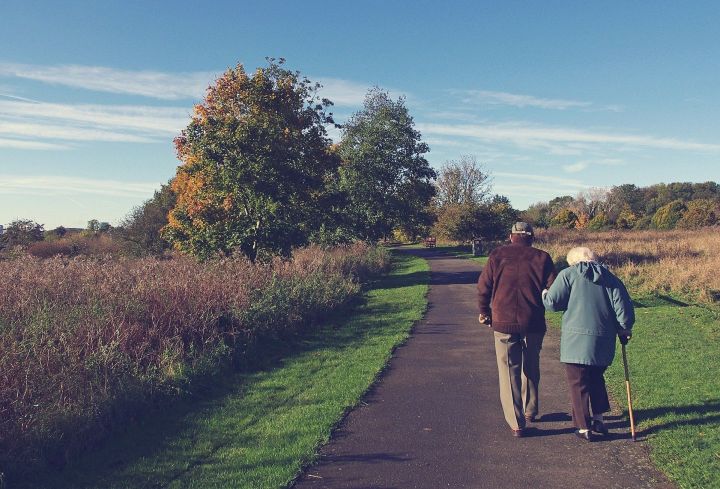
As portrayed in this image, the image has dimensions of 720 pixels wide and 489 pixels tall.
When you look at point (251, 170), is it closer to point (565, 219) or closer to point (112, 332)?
point (112, 332)

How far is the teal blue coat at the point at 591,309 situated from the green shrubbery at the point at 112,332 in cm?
473

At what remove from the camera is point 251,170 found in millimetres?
18781

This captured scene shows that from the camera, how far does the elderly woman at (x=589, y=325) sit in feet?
17.8

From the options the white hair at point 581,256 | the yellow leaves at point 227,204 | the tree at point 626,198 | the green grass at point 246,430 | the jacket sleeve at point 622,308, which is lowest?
the green grass at point 246,430

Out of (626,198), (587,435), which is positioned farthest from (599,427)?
(626,198)

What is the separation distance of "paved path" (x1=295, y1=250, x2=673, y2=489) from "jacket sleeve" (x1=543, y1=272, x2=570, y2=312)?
133cm

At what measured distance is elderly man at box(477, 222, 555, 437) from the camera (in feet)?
18.6

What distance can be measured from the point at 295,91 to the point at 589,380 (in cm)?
1820

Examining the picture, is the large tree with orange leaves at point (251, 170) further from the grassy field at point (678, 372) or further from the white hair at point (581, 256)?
the white hair at point (581, 256)

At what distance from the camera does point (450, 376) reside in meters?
8.05

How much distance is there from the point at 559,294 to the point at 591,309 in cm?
33

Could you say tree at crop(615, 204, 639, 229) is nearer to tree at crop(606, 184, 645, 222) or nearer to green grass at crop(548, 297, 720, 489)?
tree at crop(606, 184, 645, 222)

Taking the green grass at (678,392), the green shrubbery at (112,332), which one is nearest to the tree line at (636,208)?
the green grass at (678,392)

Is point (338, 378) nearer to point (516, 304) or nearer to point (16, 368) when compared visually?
point (516, 304)
